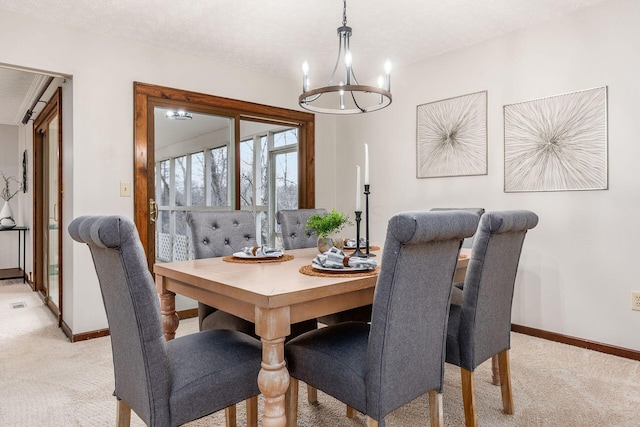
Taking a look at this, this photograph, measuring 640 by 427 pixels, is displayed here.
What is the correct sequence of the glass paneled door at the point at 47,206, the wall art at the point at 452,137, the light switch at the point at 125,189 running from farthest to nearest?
the glass paneled door at the point at 47,206
the wall art at the point at 452,137
the light switch at the point at 125,189

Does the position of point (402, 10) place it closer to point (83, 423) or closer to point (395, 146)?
point (395, 146)

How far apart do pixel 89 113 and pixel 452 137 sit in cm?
294

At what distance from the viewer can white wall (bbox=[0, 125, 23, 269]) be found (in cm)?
580

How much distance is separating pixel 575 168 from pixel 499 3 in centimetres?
124

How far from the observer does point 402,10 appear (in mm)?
2766

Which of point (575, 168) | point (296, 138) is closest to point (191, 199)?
point (296, 138)

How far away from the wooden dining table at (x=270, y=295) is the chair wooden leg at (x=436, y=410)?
414 millimetres

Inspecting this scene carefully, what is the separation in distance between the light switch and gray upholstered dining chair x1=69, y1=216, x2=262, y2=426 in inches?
80.1

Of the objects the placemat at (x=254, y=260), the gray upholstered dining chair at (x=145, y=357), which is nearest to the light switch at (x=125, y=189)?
the placemat at (x=254, y=260)

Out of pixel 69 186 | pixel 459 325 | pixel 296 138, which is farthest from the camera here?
pixel 296 138

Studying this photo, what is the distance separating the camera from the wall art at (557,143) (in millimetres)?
2750

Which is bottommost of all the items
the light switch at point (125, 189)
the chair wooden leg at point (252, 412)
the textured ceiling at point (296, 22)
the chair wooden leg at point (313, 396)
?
the chair wooden leg at point (313, 396)

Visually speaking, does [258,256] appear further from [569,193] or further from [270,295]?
[569,193]

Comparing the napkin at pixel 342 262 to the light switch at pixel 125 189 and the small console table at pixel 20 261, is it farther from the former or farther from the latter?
the small console table at pixel 20 261
